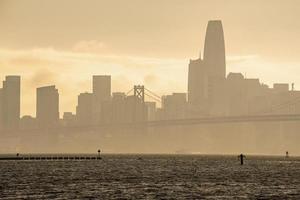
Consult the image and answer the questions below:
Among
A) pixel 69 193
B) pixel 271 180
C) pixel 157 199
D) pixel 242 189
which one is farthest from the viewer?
pixel 271 180

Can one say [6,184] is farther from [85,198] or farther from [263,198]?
[263,198]

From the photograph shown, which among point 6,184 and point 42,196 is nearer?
point 42,196

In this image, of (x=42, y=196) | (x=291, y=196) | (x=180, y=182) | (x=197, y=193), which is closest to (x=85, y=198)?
(x=42, y=196)

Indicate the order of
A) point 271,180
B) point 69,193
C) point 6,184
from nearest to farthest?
point 69,193, point 6,184, point 271,180

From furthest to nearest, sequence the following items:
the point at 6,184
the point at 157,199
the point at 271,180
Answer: the point at 271,180 → the point at 6,184 → the point at 157,199

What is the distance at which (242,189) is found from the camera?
10931 cm

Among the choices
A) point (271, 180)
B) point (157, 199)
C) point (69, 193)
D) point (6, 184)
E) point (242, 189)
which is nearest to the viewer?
point (157, 199)

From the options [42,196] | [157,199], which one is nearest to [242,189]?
[157,199]

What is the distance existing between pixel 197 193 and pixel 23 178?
40.1m

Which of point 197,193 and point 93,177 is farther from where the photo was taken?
point 93,177

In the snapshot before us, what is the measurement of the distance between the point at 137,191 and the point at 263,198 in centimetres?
1666

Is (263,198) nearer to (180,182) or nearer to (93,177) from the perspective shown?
(180,182)

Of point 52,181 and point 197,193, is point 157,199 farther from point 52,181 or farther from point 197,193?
point 52,181

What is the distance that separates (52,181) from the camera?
4894 inches
